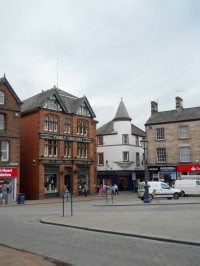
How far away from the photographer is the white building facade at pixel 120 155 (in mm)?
56625

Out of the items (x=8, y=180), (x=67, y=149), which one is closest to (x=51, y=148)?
(x=67, y=149)

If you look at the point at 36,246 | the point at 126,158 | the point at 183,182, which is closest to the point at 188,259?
the point at 36,246

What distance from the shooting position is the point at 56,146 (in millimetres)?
44562

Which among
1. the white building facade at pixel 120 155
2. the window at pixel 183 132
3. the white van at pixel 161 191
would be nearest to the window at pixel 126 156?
the white building facade at pixel 120 155

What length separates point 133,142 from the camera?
5856 cm

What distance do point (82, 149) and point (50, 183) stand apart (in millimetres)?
7034

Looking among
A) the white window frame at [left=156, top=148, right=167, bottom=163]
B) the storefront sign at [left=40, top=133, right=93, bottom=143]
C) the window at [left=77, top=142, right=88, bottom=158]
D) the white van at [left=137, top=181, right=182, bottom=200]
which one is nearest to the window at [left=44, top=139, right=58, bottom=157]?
the storefront sign at [left=40, top=133, right=93, bottom=143]

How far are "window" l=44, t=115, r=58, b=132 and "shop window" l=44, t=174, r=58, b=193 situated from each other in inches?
221

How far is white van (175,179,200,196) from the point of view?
4034cm

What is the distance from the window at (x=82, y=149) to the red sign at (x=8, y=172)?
10.6 m

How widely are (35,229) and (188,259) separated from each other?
7.97m

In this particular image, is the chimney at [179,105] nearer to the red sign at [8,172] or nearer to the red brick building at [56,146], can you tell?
the red brick building at [56,146]

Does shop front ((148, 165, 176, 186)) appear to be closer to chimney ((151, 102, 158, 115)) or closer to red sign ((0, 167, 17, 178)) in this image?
chimney ((151, 102, 158, 115))

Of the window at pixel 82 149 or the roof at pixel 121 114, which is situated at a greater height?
the roof at pixel 121 114
